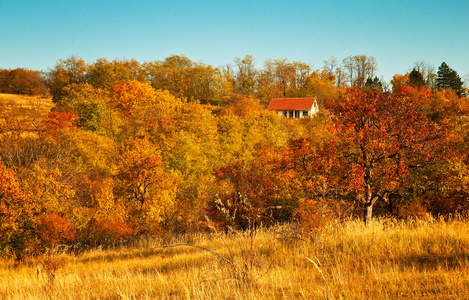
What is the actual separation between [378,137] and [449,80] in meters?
62.4

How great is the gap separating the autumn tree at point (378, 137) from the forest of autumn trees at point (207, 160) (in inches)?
3.0

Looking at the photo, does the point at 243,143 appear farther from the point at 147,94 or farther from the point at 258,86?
the point at 258,86

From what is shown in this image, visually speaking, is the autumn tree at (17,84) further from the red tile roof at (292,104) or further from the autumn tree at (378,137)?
the autumn tree at (378,137)

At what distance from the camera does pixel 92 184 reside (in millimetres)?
33281

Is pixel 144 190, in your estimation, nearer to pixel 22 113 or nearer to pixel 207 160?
pixel 207 160

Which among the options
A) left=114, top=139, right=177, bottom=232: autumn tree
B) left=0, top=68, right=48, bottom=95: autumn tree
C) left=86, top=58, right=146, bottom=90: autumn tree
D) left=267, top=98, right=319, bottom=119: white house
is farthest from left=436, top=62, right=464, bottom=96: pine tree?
left=0, top=68, right=48, bottom=95: autumn tree

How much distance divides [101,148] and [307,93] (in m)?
52.7

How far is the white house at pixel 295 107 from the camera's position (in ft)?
219

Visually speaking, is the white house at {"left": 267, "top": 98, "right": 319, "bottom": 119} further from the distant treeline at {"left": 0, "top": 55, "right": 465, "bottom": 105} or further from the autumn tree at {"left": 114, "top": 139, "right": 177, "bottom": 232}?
the autumn tree at {"left": 114, "top": 139, "right": 177, "bottom": 232}

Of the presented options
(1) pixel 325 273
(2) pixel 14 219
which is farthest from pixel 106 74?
(1) pixel 325 273

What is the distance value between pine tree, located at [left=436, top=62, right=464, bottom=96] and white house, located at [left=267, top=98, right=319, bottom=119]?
26.1m

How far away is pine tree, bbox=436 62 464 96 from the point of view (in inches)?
2469

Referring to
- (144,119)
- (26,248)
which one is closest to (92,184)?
(26,248)

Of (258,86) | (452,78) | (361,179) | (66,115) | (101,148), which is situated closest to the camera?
(361,179)
